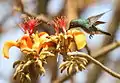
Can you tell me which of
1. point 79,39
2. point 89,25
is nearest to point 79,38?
point 79,39

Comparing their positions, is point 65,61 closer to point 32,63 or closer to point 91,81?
point 32,63

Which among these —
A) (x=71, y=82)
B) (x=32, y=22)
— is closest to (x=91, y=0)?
(x=71, y=82)

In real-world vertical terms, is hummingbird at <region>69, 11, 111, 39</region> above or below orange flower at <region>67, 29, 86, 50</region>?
above

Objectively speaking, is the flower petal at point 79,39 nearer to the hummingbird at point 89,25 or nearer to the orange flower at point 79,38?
the orange flower at point 79,38

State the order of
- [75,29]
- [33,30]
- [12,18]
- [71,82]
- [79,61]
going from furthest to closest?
[12,18] < [71,82] < [33,30] < [75,29] < [79,61]

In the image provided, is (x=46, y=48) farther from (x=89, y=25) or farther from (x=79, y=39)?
(x=89, y=25)

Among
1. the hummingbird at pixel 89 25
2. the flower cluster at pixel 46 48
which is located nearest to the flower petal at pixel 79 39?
the flower cluster at pixel 46 48

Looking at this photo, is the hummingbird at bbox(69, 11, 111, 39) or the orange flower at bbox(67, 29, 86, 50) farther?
the hummingbird at bbox(69, 11, 111, 39)

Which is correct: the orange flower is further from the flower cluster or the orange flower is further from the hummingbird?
the hummingbird

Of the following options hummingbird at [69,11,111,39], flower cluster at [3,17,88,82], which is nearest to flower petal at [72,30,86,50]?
flower cluster at [3,17,88,82]
